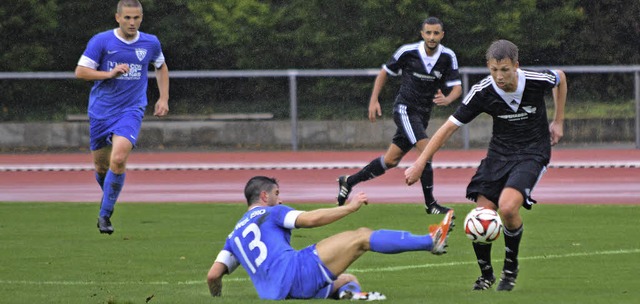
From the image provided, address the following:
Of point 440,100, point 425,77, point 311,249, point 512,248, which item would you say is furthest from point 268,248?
point 425,77

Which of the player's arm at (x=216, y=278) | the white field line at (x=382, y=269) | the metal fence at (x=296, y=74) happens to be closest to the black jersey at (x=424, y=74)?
the white field line at (x=382, y=269)

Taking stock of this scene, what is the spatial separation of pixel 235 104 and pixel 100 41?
56.5 feet

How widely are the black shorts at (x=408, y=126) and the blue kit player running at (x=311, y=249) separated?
6.78 metres

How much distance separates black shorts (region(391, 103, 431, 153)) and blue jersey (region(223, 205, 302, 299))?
6813 millimetres

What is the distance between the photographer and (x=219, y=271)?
31.4 ft

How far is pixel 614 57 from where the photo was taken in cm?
3375

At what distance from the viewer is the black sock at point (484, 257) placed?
1010 cm

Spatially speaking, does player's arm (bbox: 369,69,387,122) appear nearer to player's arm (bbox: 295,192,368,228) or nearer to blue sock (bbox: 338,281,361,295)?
blue sock (bbox: 338,281,361,295)

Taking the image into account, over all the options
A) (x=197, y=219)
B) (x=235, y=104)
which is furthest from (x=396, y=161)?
(x=235, y=104)

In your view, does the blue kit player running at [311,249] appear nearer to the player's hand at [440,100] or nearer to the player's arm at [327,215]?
the player's arm at [327,215]

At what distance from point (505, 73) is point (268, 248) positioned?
6.98 ft

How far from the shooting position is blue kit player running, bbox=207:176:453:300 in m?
9.02

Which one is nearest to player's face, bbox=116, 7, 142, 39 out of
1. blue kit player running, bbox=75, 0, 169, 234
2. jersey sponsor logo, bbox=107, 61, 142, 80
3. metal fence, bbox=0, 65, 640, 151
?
blue kit player running, bbox=75, 0, 169, 234

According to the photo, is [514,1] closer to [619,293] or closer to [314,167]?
[314,167]
